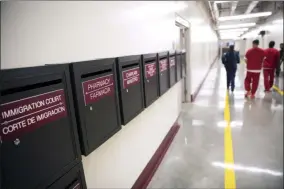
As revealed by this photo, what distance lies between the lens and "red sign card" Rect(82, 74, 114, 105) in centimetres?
107

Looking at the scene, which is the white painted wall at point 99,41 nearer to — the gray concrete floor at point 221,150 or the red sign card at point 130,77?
the red sign card at point 130,77

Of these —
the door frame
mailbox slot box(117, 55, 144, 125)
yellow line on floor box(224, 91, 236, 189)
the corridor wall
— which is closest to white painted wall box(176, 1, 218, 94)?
the door frame

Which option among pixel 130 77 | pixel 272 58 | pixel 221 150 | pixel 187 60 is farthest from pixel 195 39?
pixel 130 77

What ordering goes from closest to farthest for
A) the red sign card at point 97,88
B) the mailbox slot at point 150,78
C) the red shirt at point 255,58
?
the red sign card at point 97,88 < the mailbox slot at point 150,78 < the red shirt at point 255,58

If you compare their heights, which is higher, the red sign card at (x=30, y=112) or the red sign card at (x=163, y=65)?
the red sign card at (x=163, y=65)

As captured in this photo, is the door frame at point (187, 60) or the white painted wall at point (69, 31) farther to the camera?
the door frame at point (187, 60)

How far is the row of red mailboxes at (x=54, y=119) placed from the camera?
0.65m

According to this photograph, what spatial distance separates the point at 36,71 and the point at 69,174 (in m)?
0.43

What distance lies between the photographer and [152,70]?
215 centimetres

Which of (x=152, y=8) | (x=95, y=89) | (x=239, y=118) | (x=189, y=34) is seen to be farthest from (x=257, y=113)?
(x=95, y=89)

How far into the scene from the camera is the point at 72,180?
0.90 meters

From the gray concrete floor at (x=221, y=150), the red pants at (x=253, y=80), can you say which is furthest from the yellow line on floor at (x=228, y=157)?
the red pants at (x=253, y=80)

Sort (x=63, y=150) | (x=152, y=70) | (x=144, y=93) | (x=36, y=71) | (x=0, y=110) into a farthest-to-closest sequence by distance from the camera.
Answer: (x=152, y=70)
(x=144, y=93)
(x=63, y=150)
(x=36, y=71)
(x=0, y=110)

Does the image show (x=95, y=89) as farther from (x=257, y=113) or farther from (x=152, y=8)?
(x=257, y=113)
